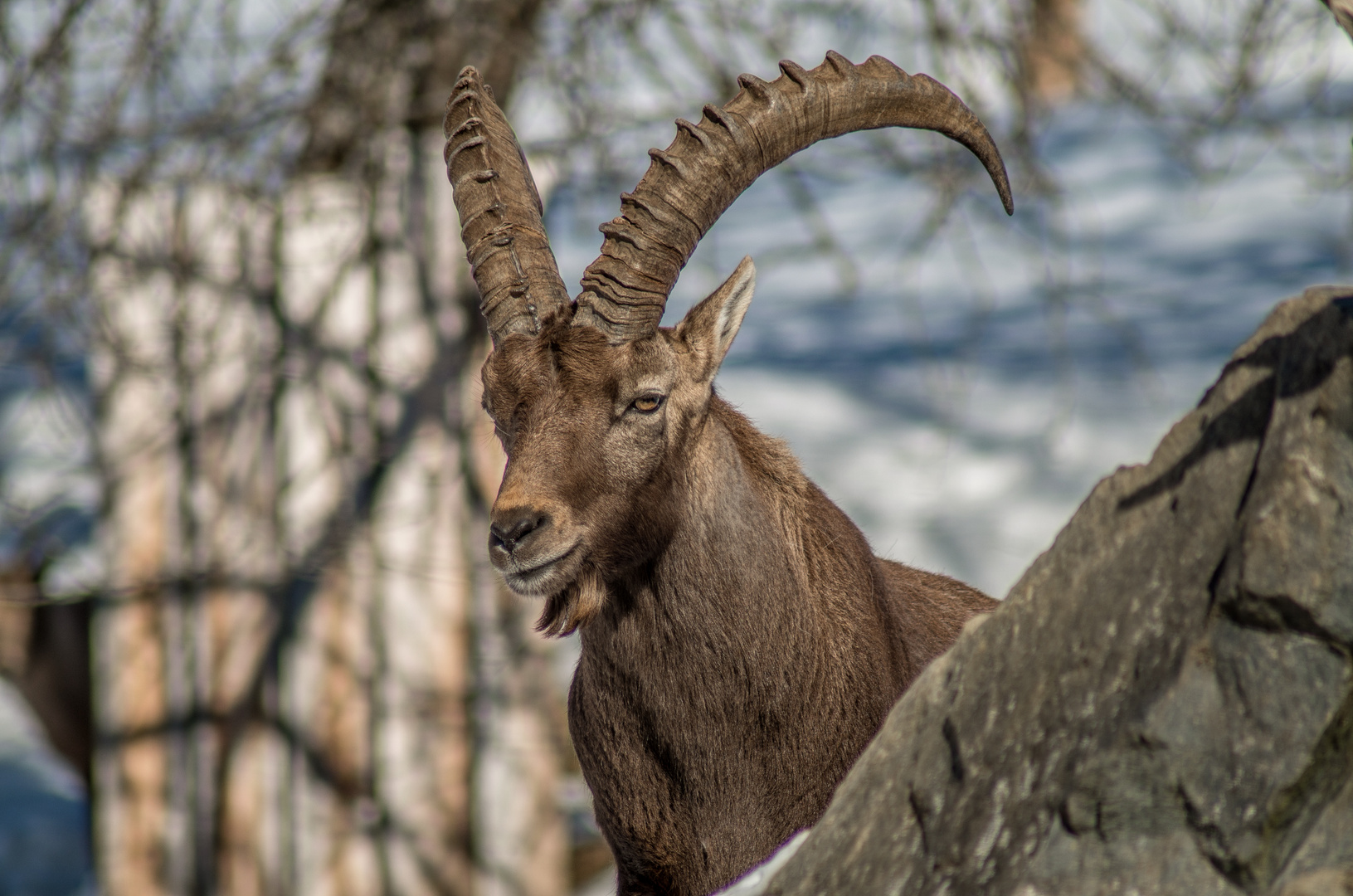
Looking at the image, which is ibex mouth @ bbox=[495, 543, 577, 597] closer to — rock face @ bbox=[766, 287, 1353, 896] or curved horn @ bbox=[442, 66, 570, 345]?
curved horn @ bbox=[442, 66, 570, 345]

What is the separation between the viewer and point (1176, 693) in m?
1.76

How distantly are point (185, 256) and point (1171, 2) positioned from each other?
4.98 metres

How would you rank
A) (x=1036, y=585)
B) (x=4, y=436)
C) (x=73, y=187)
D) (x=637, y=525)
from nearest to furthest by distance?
(x=1036, y=585) → (x=637, y=525) → (x=73, y=187) → (x=4, y=436)

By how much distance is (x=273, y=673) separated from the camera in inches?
266

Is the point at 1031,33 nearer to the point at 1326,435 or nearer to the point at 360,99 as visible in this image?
the point at 360,99

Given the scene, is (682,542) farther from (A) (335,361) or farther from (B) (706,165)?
(A) (335,361)

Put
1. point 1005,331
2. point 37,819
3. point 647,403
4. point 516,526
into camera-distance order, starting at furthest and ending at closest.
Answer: point 1005,331 < point 37,819 < point 647,403 < point 516,526

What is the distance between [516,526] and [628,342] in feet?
1.87

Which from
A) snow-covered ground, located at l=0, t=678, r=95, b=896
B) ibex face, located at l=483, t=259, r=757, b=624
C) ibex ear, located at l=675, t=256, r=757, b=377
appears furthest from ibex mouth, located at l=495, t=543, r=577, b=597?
snow-covered ground, located at l=0, t=678, r=95, b=896

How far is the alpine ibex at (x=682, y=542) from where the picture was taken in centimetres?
313

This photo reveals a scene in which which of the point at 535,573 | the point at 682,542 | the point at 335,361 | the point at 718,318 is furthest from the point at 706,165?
the point at 335,361

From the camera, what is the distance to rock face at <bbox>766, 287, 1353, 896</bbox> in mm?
1703

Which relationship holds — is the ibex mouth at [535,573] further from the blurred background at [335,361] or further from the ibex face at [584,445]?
the blurred background at [335,361]

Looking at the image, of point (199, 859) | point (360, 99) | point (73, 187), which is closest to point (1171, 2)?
point (360, 99)
